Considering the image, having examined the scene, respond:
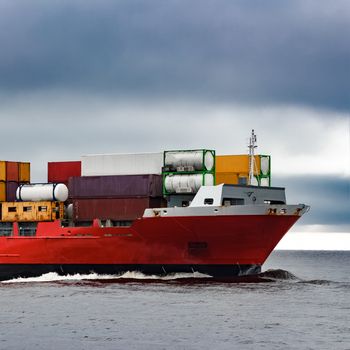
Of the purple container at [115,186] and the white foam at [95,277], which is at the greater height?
the purple container at [115,186]

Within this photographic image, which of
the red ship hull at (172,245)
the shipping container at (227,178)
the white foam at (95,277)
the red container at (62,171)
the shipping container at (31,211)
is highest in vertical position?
the red container at (62,171)

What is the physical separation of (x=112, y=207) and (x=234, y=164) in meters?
9.52

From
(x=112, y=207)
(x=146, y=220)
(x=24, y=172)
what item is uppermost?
(x=24, y=172)

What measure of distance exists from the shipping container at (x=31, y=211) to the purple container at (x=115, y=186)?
1.55 metres

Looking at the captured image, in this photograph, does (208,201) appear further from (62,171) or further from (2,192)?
(2,192)

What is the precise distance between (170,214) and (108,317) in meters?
14.3

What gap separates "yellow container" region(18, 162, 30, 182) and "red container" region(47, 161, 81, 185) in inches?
100

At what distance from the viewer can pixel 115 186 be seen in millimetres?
58500

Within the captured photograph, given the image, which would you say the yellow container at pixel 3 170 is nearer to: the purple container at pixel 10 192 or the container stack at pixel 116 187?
the purple container at pixel 10 192

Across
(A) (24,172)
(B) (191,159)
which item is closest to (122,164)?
(B) (191,159)

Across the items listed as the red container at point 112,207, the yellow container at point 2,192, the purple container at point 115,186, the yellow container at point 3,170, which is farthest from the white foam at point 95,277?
the yellow container at point 3,170

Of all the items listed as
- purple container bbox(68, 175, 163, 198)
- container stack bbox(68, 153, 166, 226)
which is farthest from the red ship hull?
purple container bbox(68, 175, 163, 198)

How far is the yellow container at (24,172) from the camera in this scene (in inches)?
2542

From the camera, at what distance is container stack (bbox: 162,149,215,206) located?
5612 cm
